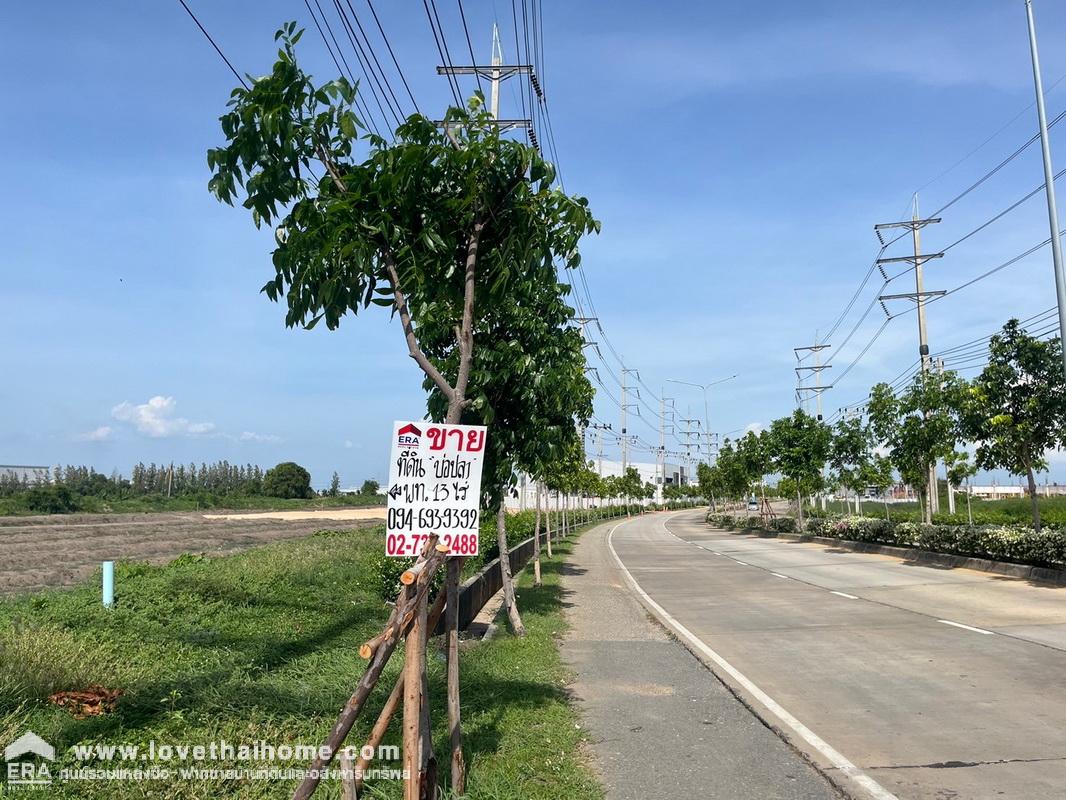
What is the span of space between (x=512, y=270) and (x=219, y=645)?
5752mm

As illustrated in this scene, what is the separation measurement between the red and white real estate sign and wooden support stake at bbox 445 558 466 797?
0.29 meters

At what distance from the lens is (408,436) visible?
204 inches

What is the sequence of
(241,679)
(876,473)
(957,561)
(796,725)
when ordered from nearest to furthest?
(241,679) < (796,725) < (957,561) < (876,473)

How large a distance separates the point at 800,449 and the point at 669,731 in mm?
39993

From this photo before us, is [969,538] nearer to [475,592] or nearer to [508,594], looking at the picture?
[475,592]

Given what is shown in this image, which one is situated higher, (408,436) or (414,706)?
(408,436)

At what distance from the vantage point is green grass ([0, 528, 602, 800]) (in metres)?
6.05

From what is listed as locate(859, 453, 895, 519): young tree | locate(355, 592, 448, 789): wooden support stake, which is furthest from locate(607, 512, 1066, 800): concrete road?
locate(859, 453, 895, 519): young tree

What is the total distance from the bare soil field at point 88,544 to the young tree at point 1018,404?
20.4m

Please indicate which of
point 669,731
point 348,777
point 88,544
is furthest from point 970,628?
point 88,544

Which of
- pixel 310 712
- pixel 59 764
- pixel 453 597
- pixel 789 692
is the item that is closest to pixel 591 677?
pixel 789 692

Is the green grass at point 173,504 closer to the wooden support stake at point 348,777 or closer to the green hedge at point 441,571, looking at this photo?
the green hedge at point 441,571

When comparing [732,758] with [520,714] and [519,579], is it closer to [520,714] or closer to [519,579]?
[520,714]

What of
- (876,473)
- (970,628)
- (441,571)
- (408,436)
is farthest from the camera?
(876,473)
